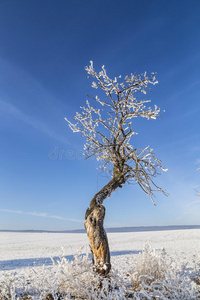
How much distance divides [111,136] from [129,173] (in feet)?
4.89

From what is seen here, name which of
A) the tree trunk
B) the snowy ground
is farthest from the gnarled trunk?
the snowy ground

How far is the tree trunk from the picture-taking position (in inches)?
241

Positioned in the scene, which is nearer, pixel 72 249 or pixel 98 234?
pixel 98 234

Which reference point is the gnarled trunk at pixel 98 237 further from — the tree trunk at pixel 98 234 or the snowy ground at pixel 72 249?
the snowy ground at pixel 72 249

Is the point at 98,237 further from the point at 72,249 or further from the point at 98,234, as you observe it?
the point at 72,249

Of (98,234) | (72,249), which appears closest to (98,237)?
(98,234)

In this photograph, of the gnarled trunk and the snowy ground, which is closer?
the gnarled trunk

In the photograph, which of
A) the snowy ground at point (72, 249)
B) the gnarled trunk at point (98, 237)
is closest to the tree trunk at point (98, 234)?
the gnarled trunk at point (98, 237)

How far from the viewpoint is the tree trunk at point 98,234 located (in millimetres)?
6131

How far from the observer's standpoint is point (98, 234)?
6395 mm

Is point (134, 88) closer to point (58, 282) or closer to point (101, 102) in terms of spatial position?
point (101, 102)

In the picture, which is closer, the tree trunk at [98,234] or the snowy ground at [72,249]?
the tree trunk at [98,234]

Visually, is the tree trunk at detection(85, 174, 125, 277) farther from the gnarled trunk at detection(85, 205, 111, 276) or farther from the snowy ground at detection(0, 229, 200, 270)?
the snowy ground at detection(0, 229, 200, 270)

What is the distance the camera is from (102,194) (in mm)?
7090
